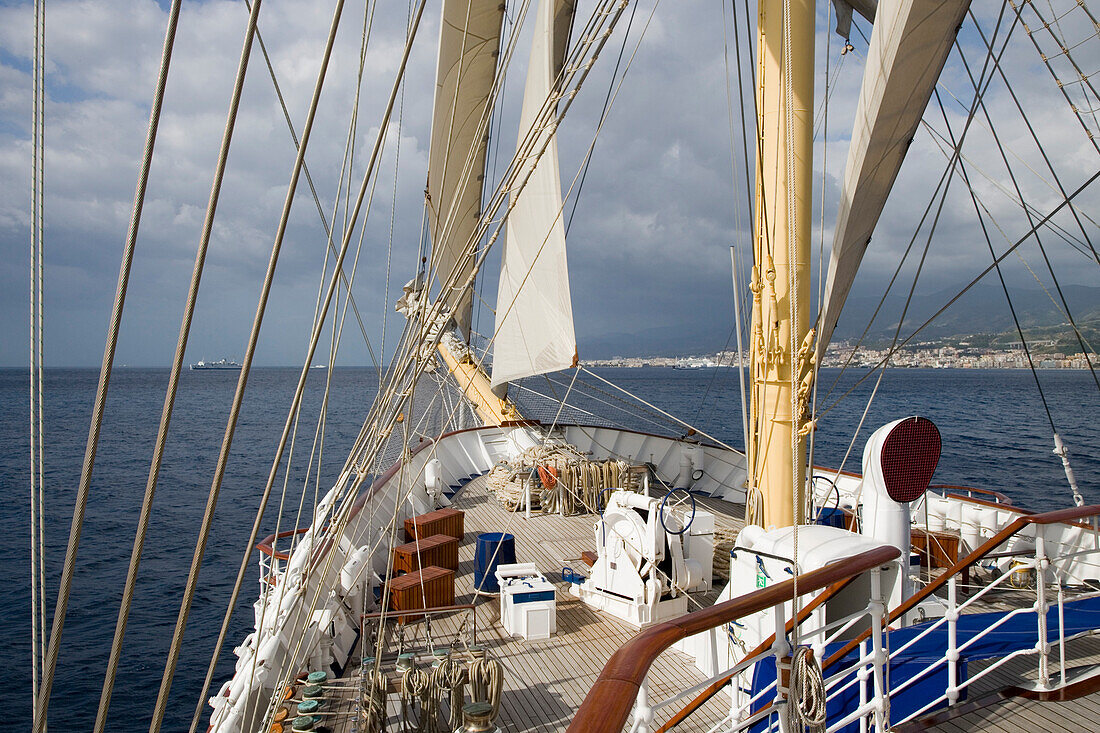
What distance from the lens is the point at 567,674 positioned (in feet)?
17.7

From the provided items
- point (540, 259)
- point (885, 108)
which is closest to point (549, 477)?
point (540, 259)

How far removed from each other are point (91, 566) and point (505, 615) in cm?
1498

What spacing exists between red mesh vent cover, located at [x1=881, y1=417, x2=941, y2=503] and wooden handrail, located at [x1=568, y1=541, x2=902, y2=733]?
217 cm

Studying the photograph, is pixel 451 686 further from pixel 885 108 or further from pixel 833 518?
pixel 833 518

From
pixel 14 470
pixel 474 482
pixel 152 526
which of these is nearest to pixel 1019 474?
pixel 474 482

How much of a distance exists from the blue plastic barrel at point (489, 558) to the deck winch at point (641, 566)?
0.87 m

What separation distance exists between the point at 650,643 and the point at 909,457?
3.53 m

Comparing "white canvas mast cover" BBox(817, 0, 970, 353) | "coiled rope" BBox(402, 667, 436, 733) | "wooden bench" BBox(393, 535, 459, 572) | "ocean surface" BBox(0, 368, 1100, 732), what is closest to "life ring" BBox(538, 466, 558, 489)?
"ocean surface" BBox(0, 368, 1100, 732)

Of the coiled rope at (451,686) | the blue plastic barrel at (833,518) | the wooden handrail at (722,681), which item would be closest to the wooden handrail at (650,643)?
the wooden handrail at (722,681)

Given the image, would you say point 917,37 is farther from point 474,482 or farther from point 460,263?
point 474,482

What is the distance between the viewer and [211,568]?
1650cm

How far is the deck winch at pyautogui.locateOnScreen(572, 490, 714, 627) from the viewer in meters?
6.38

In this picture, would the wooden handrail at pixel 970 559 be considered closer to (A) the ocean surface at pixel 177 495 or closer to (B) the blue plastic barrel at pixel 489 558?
(A) the ocean surface at pixel 177 495

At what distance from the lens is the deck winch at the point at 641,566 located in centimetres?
638
